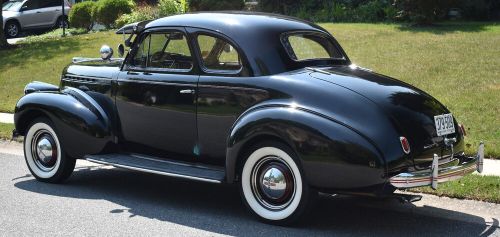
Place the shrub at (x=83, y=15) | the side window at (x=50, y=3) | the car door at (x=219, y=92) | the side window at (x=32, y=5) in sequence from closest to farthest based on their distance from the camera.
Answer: the car door at (x=219, y=92), the shrub at (x=83, y=15), the side window at (x=32, y=5), the side window at (x=50, y=3)

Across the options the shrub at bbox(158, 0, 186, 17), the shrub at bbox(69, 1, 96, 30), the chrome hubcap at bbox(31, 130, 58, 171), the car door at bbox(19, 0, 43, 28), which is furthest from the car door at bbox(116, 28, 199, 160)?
the car door at bbox(19, 0, 43, 28)

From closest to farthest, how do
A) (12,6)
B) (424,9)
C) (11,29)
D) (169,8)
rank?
(424,9) < (169,8) < (11,29) < (12,6)

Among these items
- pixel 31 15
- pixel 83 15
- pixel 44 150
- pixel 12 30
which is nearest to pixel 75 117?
pixel 44 150

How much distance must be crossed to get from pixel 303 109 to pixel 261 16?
1.43m

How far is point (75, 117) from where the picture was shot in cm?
714

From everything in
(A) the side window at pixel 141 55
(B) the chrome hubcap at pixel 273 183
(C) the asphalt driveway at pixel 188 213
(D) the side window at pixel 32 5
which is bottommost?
(D) the side window at pixel 32 5

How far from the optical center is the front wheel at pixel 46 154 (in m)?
7.42

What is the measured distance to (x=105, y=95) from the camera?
7242 mm

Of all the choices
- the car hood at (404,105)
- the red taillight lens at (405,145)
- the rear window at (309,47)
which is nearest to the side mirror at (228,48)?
the rear window at (309,47)

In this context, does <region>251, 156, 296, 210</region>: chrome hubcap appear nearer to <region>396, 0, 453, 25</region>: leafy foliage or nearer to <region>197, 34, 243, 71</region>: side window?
<region>197, 34, 243, 71</region>: side window

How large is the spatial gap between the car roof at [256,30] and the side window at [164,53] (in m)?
0.14

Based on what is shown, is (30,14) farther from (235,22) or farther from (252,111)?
(252,111)

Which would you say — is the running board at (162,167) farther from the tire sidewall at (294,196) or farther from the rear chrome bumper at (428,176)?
the rear chrome bumper at (428,176)

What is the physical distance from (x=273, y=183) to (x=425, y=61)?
815cm
